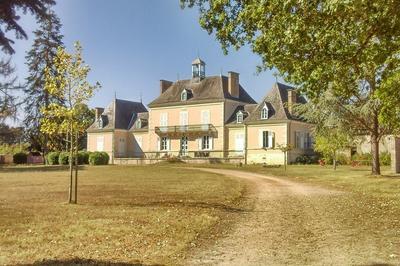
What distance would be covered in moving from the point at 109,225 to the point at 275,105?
138 ft

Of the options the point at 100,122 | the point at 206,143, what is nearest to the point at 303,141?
the point at 206,143

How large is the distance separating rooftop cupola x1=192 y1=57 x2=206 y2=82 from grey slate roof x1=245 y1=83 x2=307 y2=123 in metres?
8.89

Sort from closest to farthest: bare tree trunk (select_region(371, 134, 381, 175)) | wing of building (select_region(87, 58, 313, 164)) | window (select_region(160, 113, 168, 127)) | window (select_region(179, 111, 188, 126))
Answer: bare tree trunk (select_region(371, 134, 381, 175))
wing of building (select_region(87, 58, 313, 164))
window (select_region(179, 111, 188, 126))
window (select_region(160, 113, 168, 127))

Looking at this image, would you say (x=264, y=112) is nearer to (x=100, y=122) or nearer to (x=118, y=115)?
(x=118, y=115)

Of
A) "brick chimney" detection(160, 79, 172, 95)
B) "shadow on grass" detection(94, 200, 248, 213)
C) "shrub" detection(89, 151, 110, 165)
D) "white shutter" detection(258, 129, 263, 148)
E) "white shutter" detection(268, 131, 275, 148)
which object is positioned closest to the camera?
"shadow on grass" detection(94, 200, 248, 213)

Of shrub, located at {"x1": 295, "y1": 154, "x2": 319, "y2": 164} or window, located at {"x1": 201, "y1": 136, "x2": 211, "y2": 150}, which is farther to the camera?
window, located at {"x1": 201, "y1": 136, "x2": 211, "y2": 150}

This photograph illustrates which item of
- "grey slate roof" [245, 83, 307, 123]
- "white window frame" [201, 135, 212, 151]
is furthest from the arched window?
"grey slate roof" [245, 83, 307, 123]

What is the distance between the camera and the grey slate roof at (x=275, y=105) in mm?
51406

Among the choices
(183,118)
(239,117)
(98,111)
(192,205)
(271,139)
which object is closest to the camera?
(192,205)

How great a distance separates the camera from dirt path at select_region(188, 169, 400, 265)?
29.1ft

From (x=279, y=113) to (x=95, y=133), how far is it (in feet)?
83.9

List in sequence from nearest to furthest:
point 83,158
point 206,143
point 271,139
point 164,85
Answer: point 271,139
point 83,158
point 206,143
point 164,85

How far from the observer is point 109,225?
11742 mm

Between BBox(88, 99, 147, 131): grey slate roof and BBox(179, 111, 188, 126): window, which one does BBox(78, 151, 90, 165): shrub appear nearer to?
BBox(88, 99, 147, 131): grey slate roof
